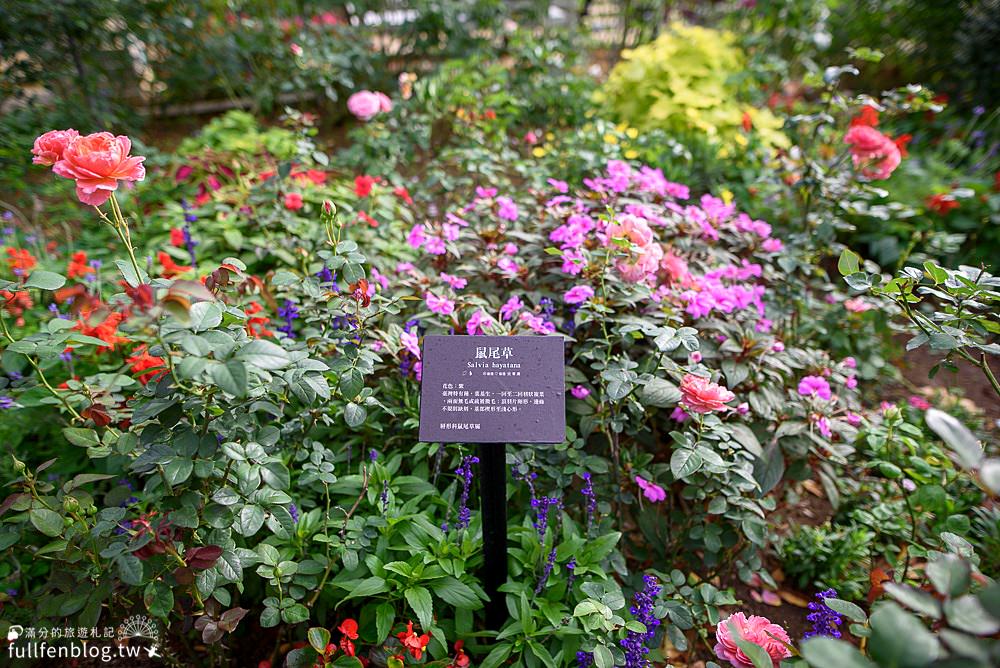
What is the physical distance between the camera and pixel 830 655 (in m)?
0.65

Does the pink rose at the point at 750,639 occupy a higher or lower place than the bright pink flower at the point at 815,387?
lower

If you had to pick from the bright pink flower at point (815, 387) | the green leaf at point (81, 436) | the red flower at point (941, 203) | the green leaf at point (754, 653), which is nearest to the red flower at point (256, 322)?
the green leaf at point (81, 436)

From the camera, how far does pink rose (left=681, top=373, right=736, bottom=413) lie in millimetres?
1224

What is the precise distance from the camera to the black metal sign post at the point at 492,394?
44.4 inches

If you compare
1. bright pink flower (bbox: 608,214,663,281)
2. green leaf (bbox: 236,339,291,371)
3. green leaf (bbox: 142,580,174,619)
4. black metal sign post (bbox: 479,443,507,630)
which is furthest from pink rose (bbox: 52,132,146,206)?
bright pink flower (bbox: 608,214,663,281)

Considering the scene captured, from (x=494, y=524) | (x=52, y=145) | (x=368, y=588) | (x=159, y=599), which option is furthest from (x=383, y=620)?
(x=52, y=145)

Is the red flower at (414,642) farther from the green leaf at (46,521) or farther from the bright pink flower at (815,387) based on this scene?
the bright pink flower at (815,387)

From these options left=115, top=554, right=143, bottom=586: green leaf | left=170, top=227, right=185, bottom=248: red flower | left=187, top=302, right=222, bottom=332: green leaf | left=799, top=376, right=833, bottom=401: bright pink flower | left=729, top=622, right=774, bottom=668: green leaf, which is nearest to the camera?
left=729, top=622, right=774, bottom=668: green leaf

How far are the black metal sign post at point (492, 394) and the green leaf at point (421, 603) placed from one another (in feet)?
0.88

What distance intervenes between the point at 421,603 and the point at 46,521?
78cm

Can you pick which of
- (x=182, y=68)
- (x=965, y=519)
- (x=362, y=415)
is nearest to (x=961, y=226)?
(x=965, y=519)

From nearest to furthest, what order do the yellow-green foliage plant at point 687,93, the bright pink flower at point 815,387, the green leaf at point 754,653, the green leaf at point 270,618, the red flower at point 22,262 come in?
1. the green leaf at point 754,653
2. the green leaf at point 270,618
3. the bright pink flower at point 815,387
4. the red flower at point 22,262
5. the yellow-green foliage plant at point 687,93

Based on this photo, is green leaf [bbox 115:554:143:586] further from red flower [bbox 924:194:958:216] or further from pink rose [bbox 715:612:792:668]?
red flower [bbox 924:194:958:216]

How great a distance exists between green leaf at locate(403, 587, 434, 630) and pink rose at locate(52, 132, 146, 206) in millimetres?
985
